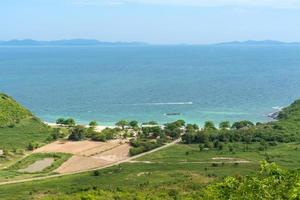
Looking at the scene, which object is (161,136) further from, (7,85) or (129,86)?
(7,85)

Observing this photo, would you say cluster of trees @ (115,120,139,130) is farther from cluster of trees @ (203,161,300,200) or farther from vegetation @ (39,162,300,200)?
cluster of trees @ (203,161,300,200)

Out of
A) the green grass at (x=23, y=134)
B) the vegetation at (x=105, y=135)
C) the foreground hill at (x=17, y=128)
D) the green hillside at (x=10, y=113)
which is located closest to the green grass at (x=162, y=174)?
the vegetation at (x=105, y=135)

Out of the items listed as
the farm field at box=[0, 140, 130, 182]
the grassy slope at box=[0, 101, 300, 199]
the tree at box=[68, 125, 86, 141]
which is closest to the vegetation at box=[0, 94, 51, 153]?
the farm field at box=[0, 140, 130, 182]

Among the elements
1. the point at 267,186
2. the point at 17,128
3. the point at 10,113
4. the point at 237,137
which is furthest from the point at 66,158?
the point at 267,186

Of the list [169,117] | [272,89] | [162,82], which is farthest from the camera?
[162,82]

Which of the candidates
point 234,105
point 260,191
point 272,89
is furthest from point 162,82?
point 260,191

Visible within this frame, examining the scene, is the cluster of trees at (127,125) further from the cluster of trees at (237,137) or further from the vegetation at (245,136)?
the cluster of trees at (237,137)

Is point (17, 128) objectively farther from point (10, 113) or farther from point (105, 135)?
point (105, 135)
